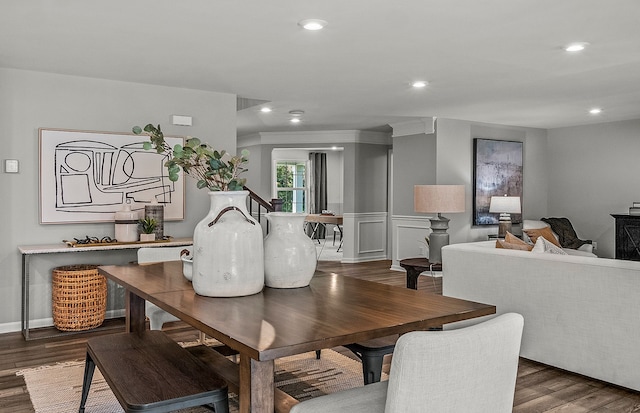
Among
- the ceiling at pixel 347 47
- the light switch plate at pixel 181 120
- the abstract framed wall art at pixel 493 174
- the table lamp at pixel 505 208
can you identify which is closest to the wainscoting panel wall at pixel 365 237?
the abstract framed wall art at pixel 493 174

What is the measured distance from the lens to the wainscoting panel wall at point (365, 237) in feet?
29.7

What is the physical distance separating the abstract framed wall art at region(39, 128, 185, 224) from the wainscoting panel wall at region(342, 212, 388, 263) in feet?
14.4

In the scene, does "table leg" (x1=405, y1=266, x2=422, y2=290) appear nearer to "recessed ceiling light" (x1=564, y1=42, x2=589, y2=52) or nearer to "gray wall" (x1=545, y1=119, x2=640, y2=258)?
"recessed ceiling light" (x1=564, y1=42, x2=589, y2=52)

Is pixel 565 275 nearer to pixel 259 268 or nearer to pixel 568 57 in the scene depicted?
pixel 568 57

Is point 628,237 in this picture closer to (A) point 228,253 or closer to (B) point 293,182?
(A) point 228,253

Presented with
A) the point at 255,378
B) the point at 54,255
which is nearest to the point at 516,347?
the point at 255,378

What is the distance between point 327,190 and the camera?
12641 mm

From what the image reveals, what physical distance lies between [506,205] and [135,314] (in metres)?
5.98

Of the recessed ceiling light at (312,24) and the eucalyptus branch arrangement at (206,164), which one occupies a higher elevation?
the recessed ceiling light at (312,24)

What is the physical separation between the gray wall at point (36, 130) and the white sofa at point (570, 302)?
10.6 ft

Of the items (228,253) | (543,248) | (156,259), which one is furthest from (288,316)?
(543,248)

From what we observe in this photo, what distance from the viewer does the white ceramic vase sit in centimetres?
202

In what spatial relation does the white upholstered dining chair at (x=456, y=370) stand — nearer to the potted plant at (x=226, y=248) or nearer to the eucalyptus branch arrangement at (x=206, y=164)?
the potted plant at (x=226, y=248)

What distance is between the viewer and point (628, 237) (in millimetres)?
4121
